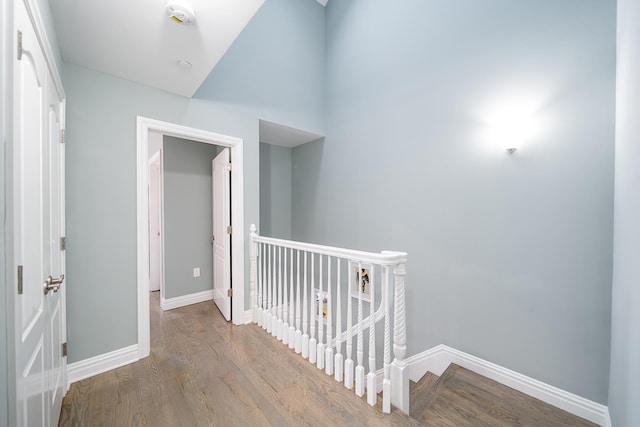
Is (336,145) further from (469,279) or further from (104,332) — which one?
(104,332)

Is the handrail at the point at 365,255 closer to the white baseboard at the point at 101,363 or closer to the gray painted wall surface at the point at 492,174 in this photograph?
the gray painted wall surface at the point at 492,174

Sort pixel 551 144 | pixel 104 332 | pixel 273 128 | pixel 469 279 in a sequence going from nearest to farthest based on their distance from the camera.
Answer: pixel 551 144 < pixel 104 332 < pixel 469 279 < pixel 273 128

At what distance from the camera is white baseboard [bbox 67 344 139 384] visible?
1.86m

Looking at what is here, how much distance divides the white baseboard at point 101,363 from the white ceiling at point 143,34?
2290mm

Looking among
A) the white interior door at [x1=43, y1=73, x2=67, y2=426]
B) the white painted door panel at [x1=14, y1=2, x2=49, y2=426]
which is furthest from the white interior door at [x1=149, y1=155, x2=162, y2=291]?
the white painted door panel at [x1=14, y1=2, x2=49, y2=426]

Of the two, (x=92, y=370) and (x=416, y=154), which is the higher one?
(x=416, y=154)

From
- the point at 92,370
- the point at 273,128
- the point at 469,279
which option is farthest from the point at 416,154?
the point at 92,370

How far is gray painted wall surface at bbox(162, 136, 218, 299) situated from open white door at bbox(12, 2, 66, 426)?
184 centimetres

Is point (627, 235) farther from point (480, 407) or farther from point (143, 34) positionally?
point (143, 34)

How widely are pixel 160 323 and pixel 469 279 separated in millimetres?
3324

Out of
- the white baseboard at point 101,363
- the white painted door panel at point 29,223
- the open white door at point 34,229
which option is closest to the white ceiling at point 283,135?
the open white door at point 34,229

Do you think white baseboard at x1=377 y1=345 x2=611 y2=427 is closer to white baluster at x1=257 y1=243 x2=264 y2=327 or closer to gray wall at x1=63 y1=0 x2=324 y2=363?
white baluster at x1=257 y1=243 x2=264 y2=327

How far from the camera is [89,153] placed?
194 centimetres

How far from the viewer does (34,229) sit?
1.04 metres
